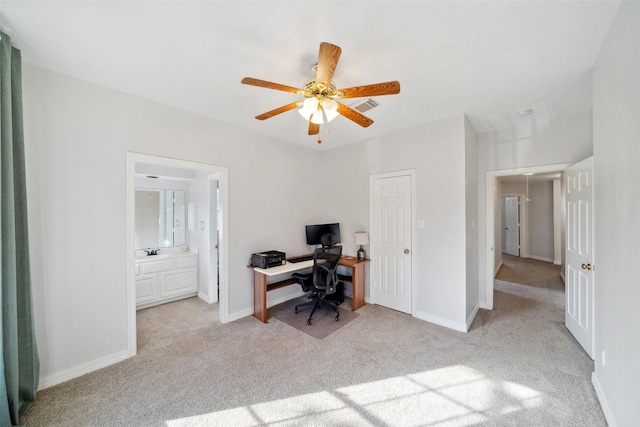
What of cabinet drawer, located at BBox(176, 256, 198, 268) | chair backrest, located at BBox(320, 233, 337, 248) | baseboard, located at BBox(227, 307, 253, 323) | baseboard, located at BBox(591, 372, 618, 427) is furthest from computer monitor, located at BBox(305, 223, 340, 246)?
baseboard, located at BBox(591, 372, 618, 427)

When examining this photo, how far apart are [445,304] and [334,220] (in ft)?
7.05

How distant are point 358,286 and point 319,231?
1.10m

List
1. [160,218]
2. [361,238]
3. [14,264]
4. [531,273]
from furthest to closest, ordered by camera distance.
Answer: [531,273] < [160,218] < [361,238] < [14,264]

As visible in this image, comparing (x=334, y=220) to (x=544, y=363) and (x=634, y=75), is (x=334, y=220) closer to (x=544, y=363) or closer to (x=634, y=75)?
(x=544, y=363)

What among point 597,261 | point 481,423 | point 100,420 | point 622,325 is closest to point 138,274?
point 100,420

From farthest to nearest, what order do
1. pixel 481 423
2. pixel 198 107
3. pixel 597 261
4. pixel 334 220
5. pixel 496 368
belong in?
pixel 334 220 → pixel 198 107 → pixel 496 368 → pixel 597 261 → pixel 481 423

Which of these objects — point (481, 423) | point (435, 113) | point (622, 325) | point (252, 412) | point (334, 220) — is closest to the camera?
point (622, 325)

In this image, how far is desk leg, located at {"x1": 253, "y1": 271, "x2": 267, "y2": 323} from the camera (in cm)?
319

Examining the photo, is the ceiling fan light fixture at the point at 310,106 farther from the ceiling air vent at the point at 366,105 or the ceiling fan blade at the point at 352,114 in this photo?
the ceiling air vent at the point at 366,105

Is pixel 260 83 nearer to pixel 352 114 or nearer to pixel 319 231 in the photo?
pixel 352 114

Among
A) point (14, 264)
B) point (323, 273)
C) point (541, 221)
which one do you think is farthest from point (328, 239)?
point (541, 221)

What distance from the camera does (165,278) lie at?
3.82 meters

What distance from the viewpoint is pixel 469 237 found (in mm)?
3145

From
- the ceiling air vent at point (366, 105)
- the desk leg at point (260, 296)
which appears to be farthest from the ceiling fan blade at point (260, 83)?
Answer: the desk leg at point (260, 296)
